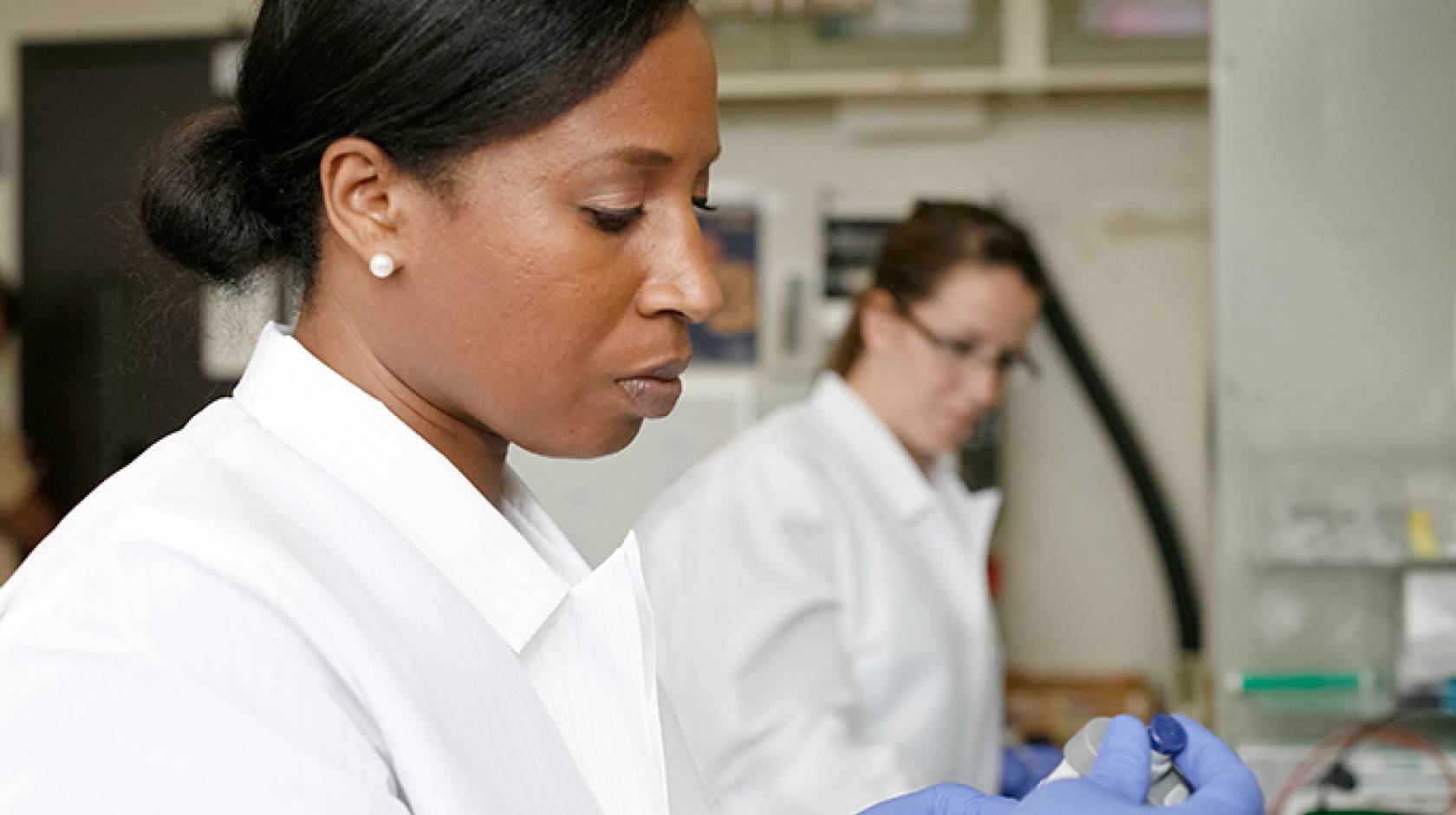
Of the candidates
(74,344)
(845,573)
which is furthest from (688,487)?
(74,344)

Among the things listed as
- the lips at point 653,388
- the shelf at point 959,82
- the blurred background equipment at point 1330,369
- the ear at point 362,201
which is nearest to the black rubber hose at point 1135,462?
the shelf at point 959,82

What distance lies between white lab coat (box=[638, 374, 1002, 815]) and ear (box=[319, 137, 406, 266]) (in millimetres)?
937

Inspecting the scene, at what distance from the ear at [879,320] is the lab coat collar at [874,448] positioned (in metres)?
0.08

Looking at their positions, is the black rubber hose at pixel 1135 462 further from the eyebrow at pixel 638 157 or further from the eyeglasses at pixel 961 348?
the eyebrow at pixel 638 157

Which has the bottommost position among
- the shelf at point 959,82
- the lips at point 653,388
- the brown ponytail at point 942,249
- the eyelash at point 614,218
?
the brown ponytail at point 942,249

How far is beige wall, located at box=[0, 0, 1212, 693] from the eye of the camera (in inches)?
116

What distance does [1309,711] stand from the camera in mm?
2074

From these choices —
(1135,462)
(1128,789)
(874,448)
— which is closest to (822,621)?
(874,448)

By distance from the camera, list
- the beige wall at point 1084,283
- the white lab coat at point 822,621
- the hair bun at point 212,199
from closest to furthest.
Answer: the hair bun at point 212,199, the white lab coat at point 822,621, the beige wall at point 1084,283

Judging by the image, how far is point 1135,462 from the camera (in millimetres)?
2898

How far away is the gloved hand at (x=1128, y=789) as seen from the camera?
2.34 ft

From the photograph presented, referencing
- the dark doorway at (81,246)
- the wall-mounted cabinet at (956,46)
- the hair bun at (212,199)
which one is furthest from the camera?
the dark doorway at (81,246)

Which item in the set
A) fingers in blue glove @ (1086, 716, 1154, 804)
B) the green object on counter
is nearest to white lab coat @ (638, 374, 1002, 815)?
the green object on counter

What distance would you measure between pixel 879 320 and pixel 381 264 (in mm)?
1312
